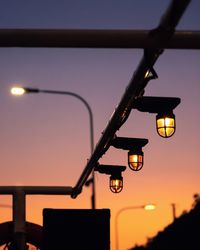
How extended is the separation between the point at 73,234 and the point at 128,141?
2234 mm

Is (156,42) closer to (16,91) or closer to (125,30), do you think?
(125,30)

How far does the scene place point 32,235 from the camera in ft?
32.0

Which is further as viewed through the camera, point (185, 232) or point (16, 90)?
point (185, 232)

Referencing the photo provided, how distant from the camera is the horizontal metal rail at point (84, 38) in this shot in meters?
5.22

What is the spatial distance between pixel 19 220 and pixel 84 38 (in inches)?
191

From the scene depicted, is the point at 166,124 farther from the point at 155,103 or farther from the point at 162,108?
the point at 155,103

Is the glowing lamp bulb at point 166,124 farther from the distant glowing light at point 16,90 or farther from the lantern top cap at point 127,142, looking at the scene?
the distant glowing light at point 16,90

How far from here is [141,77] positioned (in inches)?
260

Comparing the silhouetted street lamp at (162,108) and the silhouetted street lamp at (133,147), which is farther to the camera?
the silhouetted street lamp at (133,147)

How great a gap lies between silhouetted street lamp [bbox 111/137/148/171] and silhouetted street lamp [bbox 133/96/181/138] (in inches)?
55.2

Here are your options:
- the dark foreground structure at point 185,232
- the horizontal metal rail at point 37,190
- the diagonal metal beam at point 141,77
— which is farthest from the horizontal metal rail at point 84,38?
the dark foreground structure at point 185,232

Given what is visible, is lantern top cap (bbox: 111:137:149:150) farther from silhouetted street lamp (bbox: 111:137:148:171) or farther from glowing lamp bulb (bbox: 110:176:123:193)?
glowing lamp bulb (bbox: 110:176:123:193)

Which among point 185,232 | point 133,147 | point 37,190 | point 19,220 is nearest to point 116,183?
point 37,190

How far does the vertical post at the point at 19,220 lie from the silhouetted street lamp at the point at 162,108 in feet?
7.74
